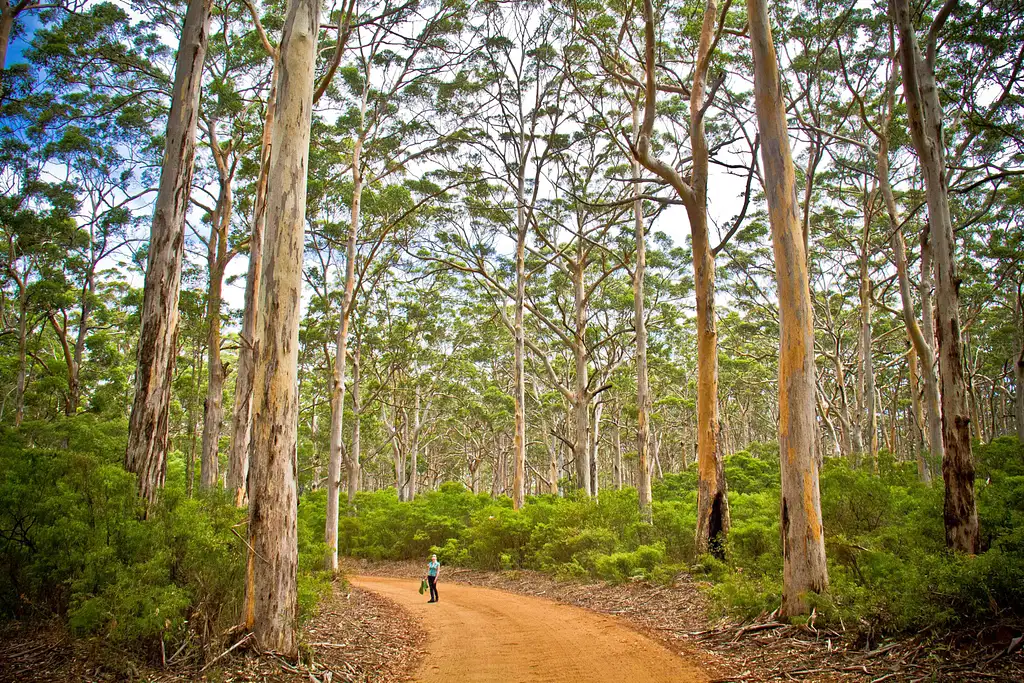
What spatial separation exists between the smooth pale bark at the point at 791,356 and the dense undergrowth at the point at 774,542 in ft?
1.24

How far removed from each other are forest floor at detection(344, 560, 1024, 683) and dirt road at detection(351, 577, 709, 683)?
0.29 meters

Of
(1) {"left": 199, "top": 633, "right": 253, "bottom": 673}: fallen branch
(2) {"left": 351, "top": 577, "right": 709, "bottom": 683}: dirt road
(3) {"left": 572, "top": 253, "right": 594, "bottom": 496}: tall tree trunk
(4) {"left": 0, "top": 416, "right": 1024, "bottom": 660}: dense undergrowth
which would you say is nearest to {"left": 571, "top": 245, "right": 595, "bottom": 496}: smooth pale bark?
(3) {"left": 572, "top": 253, "right": 594, "bottom": 496}: tall tree trunk

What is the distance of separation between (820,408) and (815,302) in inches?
179

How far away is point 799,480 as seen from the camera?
6.37 metres

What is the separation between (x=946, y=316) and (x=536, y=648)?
5.91m

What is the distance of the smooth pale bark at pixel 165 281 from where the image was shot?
20.5 ft

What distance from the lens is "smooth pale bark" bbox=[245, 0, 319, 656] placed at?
5.31 m

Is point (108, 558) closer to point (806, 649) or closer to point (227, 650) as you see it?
point (227, 650)

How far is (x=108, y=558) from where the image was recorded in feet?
15.7

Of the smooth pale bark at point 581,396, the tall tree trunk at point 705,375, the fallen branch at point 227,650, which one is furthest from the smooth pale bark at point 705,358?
the smooth pale bark at point 581,396

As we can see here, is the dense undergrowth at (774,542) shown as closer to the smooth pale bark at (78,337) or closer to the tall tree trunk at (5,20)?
the smooth pale bark at (78,337)

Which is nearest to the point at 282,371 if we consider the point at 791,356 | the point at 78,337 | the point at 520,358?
the point at 791,356

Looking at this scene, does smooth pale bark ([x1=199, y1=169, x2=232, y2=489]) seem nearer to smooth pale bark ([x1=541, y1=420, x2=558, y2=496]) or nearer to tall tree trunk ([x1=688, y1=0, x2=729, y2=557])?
tall tree trunk ([x1=688, y1=0, x2=729, y2=557])

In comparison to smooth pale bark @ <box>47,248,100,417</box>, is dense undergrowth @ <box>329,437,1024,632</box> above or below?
below
